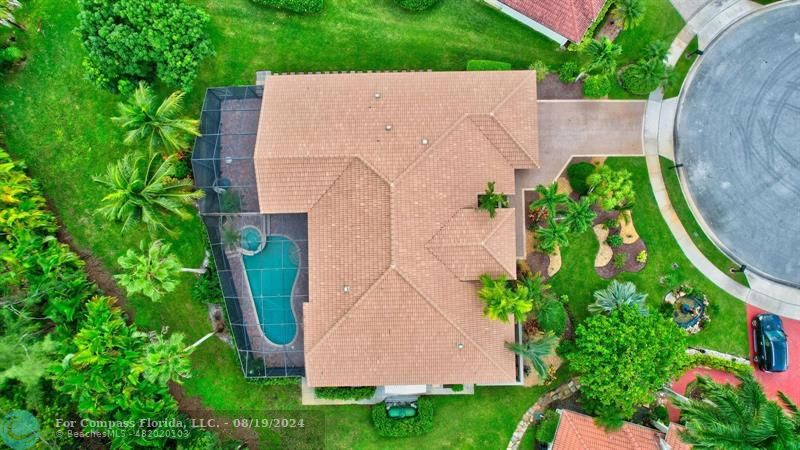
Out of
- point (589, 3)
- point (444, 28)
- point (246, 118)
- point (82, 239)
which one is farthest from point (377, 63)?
point (82, 239)

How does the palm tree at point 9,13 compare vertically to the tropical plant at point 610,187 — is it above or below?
above

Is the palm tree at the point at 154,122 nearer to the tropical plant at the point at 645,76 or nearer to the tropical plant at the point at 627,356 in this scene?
the tropical plant at the point at 627,356

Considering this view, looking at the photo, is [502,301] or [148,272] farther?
[502,301]

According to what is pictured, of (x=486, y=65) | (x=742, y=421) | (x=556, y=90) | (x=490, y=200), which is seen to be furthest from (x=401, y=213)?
(x=742, y=421)

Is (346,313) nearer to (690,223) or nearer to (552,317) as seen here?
(552,317)

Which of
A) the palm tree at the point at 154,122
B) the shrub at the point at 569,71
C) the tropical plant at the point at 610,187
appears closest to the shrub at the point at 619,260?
the tropical plant at the point at 610,187

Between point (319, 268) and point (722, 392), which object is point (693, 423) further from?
point (319, 268)
